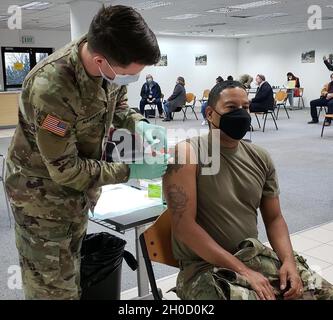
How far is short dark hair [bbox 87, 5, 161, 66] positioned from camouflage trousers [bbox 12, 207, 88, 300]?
0.58 m

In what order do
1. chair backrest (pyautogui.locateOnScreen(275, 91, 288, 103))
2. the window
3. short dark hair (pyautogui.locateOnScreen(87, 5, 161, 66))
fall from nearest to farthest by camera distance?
short dark hair (pyautogui.locateOnScreen(87, 5, 161, 66)) < chair backrest (pyautogui.locateOnScreen(275, 91, 288, 103)) < the window

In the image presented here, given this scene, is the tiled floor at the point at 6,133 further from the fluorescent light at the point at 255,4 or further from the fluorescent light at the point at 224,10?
the fluorescent light at the point at 255,4

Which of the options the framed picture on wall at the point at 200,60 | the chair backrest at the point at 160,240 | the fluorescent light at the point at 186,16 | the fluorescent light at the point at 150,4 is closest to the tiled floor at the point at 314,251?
the chair backrest at the point at 160,240

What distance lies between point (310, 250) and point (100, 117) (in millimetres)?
2172

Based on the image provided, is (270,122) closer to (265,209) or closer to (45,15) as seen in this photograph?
(45,15)

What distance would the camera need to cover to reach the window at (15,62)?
1293 cm

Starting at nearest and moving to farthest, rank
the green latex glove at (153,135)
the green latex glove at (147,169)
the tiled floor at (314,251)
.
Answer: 1. the green latex glove at (147,169)
2. the green latex glove at (153,135)
3. the tiled floor at (314,251)

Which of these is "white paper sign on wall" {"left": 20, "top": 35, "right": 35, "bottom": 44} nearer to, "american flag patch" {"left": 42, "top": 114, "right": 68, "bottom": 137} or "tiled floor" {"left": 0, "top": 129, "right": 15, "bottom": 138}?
"tiled floor" {"left": 0, "top": 129, "right": 15, "bottom": 138}

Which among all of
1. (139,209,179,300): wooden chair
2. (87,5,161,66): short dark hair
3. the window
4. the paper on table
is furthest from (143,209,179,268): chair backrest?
the window

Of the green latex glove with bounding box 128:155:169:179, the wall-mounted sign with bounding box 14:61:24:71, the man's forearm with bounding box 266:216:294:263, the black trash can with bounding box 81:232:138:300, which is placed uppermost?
the wall-mounted sign with bounding box 14:61:24:71

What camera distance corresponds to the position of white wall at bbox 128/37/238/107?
15.7 m

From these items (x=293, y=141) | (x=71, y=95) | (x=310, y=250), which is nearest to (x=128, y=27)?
(x=71, y=95)

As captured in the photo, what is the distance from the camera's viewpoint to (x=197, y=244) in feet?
5.14

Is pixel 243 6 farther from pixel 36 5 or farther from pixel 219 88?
pixel 219 88
